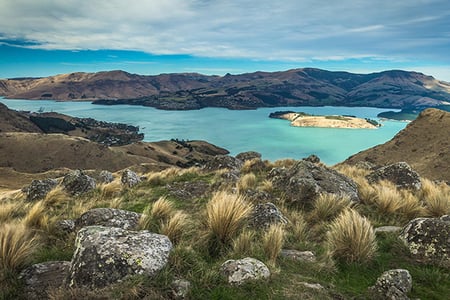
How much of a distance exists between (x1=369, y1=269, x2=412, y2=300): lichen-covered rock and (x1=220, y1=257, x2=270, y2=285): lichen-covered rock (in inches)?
64.2

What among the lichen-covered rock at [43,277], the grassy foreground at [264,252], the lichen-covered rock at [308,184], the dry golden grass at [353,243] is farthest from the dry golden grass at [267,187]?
the lichen-covered rock at [43,277]

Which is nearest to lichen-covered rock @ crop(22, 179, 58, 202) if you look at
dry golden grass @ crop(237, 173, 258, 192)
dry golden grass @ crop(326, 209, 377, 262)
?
dry golden grass @ crop(237, 173, 258, 192)

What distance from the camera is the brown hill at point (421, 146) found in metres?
41.1

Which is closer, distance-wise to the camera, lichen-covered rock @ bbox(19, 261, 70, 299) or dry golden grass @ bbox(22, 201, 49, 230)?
lichen-covered rock @ bbox(19, 261, 70, 299)

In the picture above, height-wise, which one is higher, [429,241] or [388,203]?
[429,241]

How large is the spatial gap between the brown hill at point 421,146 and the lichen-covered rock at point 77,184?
127 ft

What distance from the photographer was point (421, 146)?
50.0 metres

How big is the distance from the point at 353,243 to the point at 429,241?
1.56 meters

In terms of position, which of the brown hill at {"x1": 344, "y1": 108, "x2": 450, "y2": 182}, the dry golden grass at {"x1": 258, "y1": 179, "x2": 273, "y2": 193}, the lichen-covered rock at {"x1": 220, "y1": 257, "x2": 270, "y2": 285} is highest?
the lichen-covered rock at {"x1": 220, "y1": 257, "x2": 270, "y2": 285}

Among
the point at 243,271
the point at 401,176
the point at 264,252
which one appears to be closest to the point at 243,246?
the point at 264,252

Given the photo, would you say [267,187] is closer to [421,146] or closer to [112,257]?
[112,257]

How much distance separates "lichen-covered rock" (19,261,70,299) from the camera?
425 cm

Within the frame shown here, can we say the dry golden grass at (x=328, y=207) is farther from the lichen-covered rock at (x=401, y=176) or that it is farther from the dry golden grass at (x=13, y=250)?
the dry golden grass at (x=13, y=250)

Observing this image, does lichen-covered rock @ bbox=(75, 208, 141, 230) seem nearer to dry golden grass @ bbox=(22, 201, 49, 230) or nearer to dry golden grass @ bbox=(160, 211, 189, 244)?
dry golden grass @ bbox=(22, 201, 49, 230)
